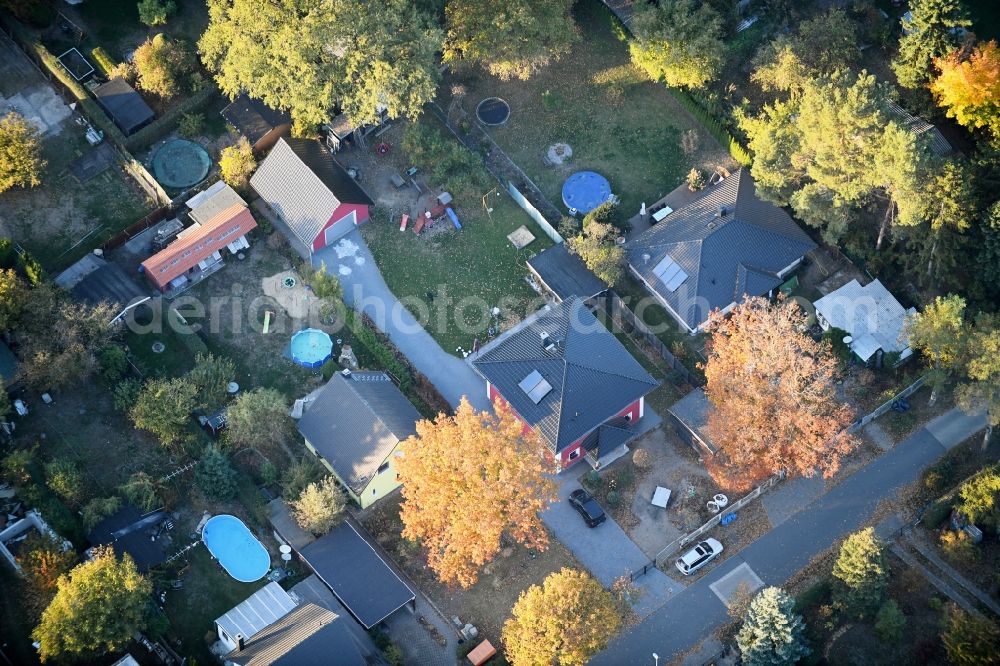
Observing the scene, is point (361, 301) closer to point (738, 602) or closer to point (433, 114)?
point (433, 114)

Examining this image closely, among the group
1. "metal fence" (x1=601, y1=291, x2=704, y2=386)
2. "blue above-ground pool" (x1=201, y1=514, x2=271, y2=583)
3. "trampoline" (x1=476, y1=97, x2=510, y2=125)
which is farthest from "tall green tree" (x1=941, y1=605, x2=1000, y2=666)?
"trampoline" (x1=476, y1=97, x2=510, y2=125)

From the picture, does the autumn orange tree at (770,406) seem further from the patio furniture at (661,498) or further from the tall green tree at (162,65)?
the tall green tree at (162,65)

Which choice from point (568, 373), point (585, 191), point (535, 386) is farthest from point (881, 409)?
point (585, 191)

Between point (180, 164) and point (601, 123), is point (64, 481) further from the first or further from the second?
point (601, 123)

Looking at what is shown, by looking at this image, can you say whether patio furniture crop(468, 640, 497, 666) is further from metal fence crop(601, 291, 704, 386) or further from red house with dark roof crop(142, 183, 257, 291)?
red house with dark roof crop(142, 183, 257, 291)

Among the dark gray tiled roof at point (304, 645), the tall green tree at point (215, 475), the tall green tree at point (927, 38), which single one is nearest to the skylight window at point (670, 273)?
the tall green tree at point (927, 38)

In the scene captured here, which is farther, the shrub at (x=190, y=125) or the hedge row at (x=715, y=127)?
the hedge row at (x=715, y=127)
